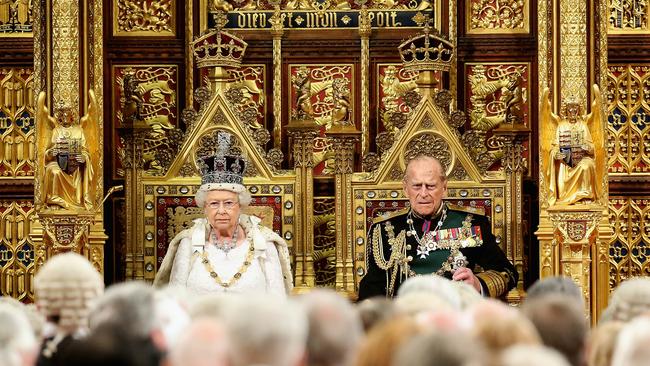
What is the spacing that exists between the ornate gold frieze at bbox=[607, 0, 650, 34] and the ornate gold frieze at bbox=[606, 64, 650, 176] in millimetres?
254

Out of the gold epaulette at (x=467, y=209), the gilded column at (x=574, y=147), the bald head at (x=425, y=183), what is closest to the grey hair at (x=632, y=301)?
the gilded column at (x=574, y=147)

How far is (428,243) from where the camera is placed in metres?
10.4

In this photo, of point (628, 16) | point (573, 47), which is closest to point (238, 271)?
point (573, 47)

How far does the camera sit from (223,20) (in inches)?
443

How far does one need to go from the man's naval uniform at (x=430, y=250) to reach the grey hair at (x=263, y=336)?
15.2ft

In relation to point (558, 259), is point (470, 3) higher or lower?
higher

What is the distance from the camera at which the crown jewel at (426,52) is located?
35.8ft

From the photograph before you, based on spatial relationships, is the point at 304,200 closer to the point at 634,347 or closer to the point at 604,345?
the point at 604,345

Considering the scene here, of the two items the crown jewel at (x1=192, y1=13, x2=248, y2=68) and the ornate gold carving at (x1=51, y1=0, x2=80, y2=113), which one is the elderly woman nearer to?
the crown jewel at (x1=192, y1=13, x2=248, y2=68)

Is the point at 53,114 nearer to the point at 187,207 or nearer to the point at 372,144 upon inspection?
the point at 187,207

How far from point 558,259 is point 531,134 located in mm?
1283

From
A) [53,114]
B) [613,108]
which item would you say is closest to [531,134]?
[613,108]

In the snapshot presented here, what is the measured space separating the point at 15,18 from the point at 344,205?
2655 millimetres

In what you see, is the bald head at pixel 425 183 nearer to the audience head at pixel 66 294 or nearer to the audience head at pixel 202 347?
the audience head at pixel 66 294
